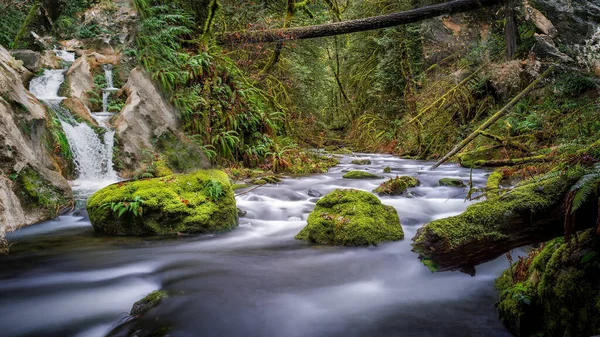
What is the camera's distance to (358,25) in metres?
9.32

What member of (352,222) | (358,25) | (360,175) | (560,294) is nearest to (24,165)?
(352,222)

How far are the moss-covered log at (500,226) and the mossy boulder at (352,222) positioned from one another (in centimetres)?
176

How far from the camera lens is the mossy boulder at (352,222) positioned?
446cm

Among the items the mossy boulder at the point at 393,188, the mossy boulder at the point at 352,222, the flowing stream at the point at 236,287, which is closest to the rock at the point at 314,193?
the mossy boulder at the point at 393,188

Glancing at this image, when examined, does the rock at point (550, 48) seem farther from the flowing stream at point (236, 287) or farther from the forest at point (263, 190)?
the flowing stream at point (236, 287)

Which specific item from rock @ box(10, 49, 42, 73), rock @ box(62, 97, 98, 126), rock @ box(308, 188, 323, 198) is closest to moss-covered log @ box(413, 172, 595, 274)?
rock @ box(308, 188, 323, 198)

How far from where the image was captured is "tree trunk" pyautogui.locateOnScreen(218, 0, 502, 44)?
850 centimetres

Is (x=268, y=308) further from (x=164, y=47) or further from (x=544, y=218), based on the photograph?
(x=164, y=47)

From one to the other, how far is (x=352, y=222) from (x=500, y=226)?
231cm

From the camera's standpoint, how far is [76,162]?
6609 mm

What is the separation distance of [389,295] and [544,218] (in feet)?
5.41

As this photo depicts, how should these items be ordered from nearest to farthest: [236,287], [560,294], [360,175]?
[560,294] < [236,287] < [360,175]

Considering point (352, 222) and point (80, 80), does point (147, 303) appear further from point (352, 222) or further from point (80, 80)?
point (80, 80)

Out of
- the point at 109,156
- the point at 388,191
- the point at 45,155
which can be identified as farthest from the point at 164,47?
the point at 388,191
